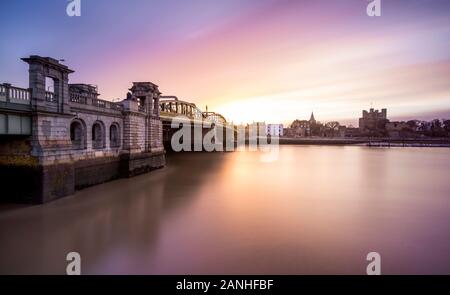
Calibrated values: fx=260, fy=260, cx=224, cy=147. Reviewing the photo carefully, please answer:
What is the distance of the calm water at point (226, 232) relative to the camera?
26.8 ft

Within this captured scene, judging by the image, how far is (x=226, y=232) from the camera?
11.1m

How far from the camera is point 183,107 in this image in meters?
65.0

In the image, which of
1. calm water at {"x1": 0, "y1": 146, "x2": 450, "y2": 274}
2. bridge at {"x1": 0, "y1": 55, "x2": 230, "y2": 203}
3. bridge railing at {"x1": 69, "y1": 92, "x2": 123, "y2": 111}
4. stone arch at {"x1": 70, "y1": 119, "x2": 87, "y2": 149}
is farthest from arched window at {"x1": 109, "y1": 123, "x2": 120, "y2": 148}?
calm water at {"x1": 0, "y1": 146, "x2": 450, "y2": 274}

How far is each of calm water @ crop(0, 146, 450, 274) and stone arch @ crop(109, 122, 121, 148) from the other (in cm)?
449

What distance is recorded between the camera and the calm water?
26.8ft

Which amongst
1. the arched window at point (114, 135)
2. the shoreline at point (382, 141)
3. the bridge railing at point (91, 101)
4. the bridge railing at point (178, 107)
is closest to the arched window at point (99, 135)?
the bridge railing at point (91, 101)

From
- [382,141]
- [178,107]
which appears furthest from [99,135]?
[382,141]

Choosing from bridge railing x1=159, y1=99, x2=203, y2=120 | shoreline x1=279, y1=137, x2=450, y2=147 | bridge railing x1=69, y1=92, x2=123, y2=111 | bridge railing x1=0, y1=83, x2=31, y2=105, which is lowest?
shoreline x1=279, y1=137, x2=450, y2=147

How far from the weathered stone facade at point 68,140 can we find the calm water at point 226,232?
1.30 metres

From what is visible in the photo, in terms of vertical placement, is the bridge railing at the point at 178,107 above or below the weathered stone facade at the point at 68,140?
above

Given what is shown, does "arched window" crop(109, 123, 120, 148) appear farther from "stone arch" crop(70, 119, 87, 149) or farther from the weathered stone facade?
"stone arch" crop(70, 119, 87, 149)

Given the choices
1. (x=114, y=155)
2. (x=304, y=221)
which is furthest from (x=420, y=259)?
(x=114, y=155)

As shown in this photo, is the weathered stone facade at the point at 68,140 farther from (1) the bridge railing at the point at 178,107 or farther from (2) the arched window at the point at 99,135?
(1) the bridge railing at the point at 178,107
